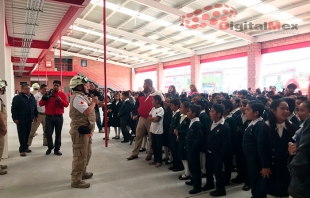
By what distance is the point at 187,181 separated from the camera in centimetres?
358

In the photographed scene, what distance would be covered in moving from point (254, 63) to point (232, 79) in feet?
9.70

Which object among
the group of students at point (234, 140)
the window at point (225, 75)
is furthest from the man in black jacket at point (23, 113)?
the window at point (225, 75)

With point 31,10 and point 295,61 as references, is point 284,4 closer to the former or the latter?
point 295,61

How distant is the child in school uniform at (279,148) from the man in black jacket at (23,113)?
467 cm

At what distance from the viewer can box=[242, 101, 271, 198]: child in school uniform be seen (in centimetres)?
246

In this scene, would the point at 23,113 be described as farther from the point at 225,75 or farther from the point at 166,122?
the point at 225,75

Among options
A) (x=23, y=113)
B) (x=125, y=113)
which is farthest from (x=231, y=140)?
(x=23, y=113)

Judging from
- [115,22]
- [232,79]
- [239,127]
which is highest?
[115,22]

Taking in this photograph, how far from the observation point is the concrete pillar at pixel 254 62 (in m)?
11.7

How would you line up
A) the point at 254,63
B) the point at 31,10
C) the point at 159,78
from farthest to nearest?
the point at 159,78 < the point at 254,63 < the point at 31,10

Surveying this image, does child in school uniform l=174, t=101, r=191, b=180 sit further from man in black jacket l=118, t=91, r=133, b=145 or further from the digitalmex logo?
the digitalmex logo

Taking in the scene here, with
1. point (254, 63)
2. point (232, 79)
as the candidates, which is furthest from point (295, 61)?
point (232, 79)

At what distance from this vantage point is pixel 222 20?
34.0 ft

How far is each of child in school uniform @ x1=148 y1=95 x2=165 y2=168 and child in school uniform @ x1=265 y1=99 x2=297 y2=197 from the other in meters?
2.10
